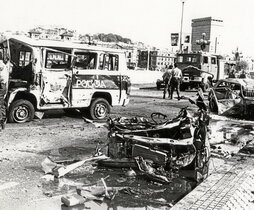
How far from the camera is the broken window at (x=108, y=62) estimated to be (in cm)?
1138

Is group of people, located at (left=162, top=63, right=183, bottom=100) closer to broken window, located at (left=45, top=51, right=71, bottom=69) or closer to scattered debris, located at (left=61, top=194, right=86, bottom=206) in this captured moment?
broken window, located at (left=45, top=51, right=71, bottom=69)

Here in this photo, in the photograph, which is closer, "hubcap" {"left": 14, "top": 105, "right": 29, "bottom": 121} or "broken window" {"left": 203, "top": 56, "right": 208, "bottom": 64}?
"hubcap" {"left": 14, "top": 105, "right": 29, "bottom": 121}

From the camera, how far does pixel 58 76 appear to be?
10.5 m

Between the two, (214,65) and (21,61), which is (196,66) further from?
(21,61)

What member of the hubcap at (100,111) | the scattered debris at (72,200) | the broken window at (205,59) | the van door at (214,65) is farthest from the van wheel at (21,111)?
the van door at (214,65)

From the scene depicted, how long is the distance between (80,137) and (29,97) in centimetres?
224

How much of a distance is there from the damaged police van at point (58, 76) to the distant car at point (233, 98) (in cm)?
373

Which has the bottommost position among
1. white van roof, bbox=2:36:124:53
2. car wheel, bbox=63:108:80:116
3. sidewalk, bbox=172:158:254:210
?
sidewalk, bbox=172:158:254:210

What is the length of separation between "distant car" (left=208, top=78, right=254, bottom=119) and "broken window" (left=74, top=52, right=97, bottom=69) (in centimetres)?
471

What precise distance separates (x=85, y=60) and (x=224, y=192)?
22.3 ft

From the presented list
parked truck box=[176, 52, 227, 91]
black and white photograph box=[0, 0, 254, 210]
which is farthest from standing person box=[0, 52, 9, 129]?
parked truck box=[176, 52, 227, 91]

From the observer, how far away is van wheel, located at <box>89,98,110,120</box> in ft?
38.1

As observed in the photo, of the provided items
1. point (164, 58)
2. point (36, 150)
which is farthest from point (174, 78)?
point (164, 58)

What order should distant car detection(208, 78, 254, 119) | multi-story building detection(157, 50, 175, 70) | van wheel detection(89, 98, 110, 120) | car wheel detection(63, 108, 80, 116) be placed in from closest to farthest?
van wheel detection(89, 98, 110, 120)
car wheel detection(63, 108, 80, 116)
distant car detection(208, 78, 254, 119)
multi-story building detection(157, 50, 175, 70)
